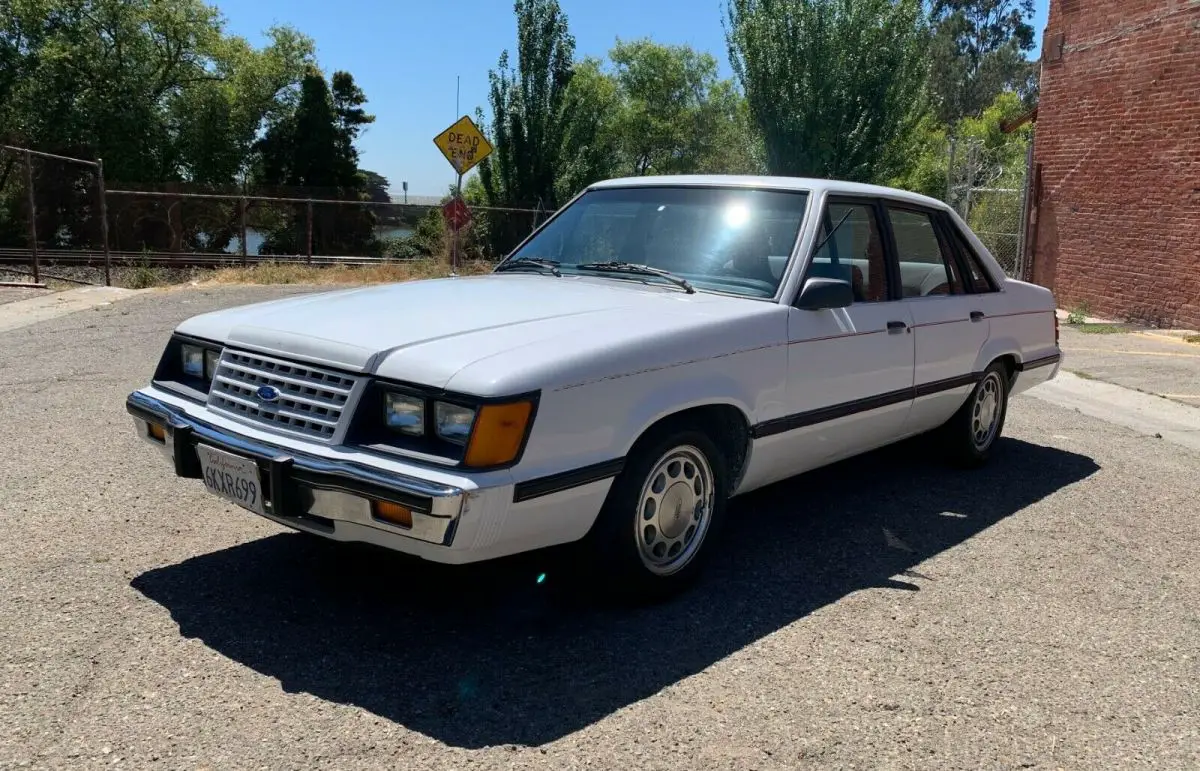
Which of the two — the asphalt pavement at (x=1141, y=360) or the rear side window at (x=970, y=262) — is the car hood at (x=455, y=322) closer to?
the rear side window at (x=970, y=262)

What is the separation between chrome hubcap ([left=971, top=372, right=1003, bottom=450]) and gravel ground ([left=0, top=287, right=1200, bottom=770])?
71cm

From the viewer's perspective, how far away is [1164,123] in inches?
524

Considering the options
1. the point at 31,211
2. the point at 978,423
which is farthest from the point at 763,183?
the point at 31,211

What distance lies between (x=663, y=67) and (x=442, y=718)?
56.7m

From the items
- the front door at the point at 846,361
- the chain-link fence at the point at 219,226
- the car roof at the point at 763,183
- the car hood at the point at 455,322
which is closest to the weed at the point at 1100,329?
the car roof at the point at 763,183

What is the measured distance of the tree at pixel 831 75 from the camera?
74.3 ft

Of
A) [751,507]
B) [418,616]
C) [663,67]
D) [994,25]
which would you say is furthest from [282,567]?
[994,25]

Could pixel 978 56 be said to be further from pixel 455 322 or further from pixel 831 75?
pixel 455 322

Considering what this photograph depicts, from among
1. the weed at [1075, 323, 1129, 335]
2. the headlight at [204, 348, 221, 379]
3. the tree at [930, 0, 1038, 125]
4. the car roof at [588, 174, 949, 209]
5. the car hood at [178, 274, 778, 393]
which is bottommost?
the weed at [1075, 323, 1129, 335]

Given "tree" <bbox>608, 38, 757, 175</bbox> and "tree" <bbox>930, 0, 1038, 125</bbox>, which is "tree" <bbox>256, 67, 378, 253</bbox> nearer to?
"tree" <bbox>608, 38, 757, 175</bbox>

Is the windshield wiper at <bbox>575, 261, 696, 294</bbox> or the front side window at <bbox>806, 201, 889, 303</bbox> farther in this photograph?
the front side window at <bbox>806, 201, 889, 303</bbox>

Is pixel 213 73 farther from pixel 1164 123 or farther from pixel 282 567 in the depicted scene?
pixel 282 567

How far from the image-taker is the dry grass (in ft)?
58.3

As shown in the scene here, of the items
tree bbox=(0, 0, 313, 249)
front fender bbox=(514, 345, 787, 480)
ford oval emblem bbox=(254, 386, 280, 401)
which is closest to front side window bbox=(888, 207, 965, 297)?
front fender bbox=(514, 345, 787, 480)
